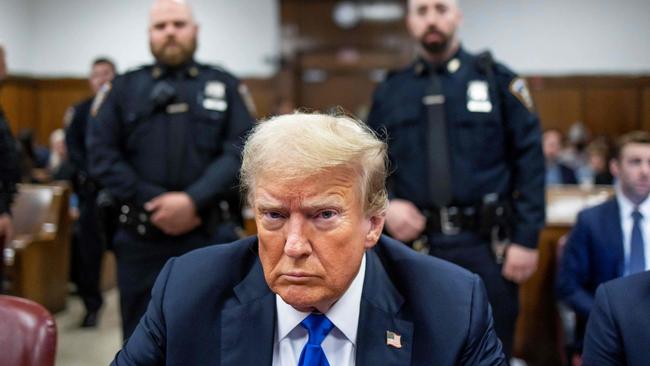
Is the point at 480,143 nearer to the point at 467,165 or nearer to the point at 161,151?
the point at 467,165

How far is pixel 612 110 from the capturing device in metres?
11.5

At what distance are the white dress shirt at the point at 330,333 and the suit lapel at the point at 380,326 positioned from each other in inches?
0.9

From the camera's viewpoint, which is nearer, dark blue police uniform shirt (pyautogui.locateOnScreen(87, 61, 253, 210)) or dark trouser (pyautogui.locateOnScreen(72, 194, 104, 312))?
dark blue police uniform shirt (pyautogui.locateOnScreen(87, 61, 253, 210))

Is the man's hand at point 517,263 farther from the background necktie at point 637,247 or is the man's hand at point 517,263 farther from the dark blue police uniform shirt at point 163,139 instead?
the dark blue police uniform shirt at point 163,139

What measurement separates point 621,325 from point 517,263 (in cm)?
121

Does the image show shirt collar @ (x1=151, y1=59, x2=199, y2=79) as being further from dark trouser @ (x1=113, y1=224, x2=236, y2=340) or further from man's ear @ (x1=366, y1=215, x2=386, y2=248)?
man's ear @ (x1=366, y1=215, x2=386, y2=248)

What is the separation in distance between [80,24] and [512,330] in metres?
8.77

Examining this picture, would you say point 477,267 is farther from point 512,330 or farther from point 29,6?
point 29,6

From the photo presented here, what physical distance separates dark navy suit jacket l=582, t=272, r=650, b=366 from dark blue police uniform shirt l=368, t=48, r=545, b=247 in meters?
1.18

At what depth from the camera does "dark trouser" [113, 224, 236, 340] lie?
3049 mm

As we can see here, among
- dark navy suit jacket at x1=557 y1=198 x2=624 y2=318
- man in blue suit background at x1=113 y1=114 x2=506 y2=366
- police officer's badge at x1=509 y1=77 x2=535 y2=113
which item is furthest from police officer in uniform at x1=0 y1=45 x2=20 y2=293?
dark navy suit jacket at x1=557 y1=198 x2=624 y2=318

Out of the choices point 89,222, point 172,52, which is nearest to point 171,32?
point 172,52

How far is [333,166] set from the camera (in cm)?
126

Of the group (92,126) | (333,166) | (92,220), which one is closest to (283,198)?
(333,166)
